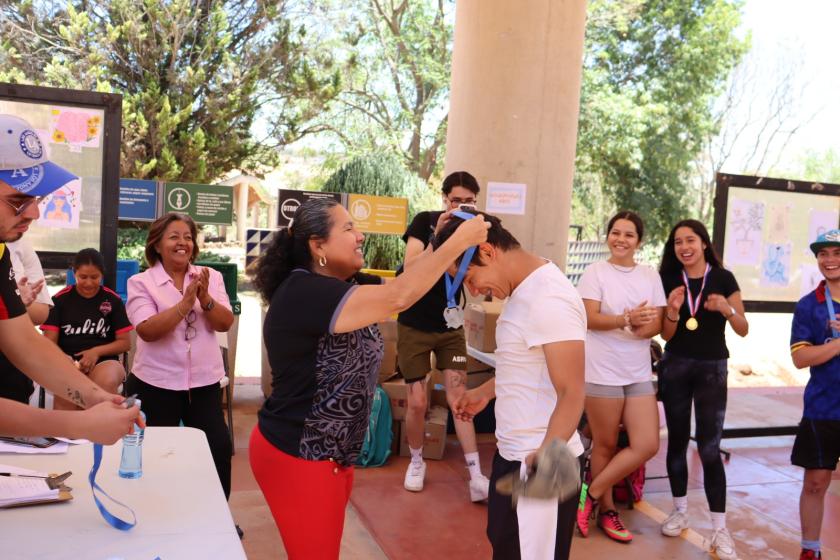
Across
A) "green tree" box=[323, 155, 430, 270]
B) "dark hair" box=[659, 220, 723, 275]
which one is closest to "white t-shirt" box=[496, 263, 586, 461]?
"dark hair" box=[659, 220, 723, 275]

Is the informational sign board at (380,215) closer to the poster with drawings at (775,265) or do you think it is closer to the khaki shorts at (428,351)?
the khaki shorts at (428,351)

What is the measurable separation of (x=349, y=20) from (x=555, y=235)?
15616mm

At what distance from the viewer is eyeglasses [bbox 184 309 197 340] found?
11.8 feet

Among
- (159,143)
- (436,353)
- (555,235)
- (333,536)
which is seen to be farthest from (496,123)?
(159,143)

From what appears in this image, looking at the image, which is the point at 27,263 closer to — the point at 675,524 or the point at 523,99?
the point at 675,524

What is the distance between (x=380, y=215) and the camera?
7.46 m

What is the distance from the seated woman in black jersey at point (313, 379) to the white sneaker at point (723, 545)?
2.44 m

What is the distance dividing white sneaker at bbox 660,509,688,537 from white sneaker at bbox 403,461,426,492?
1.51 metres

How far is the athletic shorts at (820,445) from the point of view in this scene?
3.78 meters

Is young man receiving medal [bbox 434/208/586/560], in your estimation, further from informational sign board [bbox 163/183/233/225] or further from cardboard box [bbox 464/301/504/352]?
informational sign board [bbox 163/183/233/225]

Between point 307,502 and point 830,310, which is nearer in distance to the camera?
point 307,502

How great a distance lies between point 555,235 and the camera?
694 cm

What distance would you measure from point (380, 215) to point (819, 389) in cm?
453

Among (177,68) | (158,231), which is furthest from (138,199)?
(177,68)
